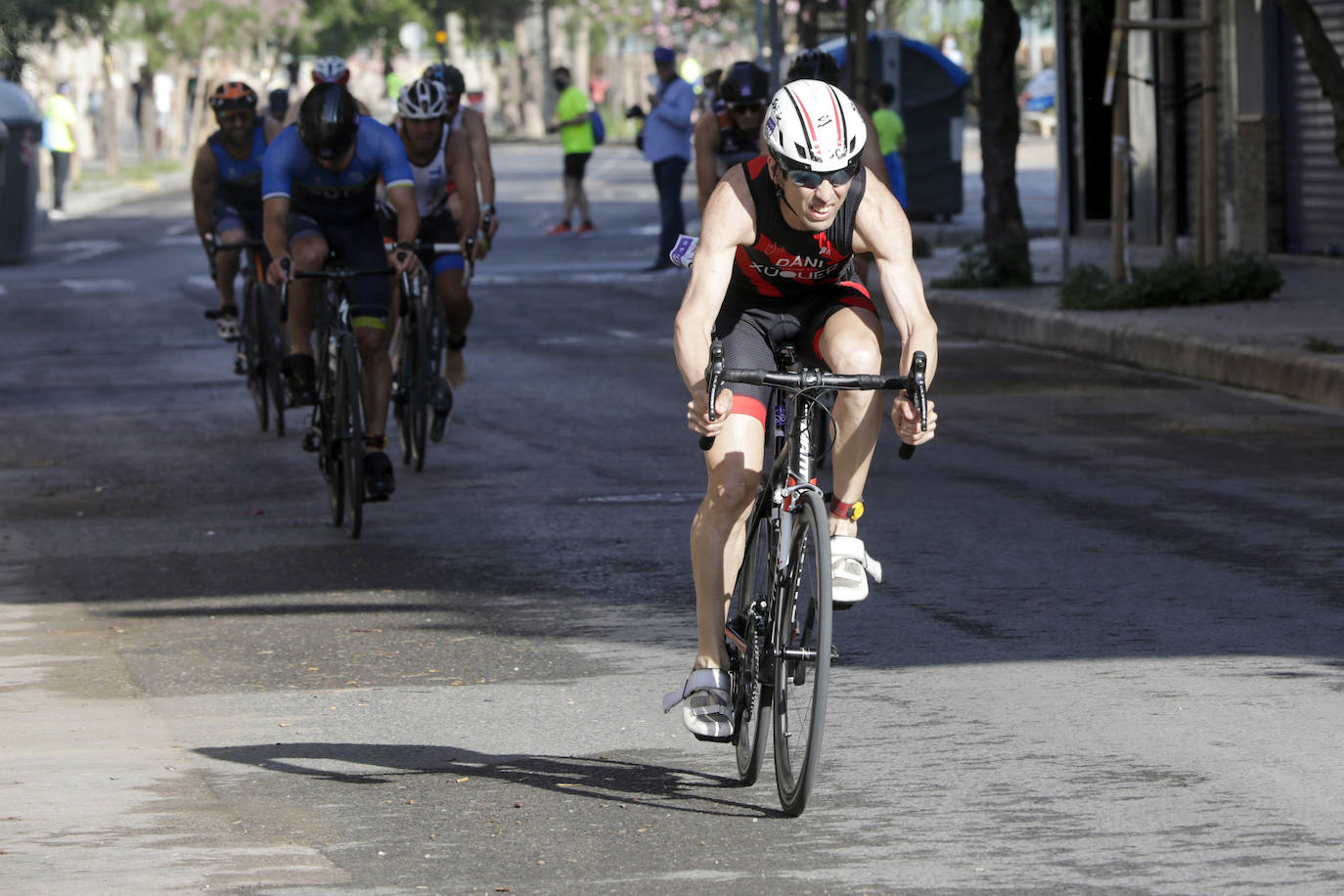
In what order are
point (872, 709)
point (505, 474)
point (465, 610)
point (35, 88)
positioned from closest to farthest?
point (872, 709) < point (465, 610) < point (505, 474) < point (35, 88)

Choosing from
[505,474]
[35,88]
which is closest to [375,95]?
[35,88]

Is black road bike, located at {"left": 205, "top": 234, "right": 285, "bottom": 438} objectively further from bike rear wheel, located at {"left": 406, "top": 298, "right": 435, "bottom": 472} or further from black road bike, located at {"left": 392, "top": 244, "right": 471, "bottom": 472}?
bike rear wheel, located at {"left": 406, "top": 298, "right": 435, "bottom": 472}

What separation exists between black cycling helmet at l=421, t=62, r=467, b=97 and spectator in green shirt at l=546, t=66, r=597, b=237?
16.8 metres

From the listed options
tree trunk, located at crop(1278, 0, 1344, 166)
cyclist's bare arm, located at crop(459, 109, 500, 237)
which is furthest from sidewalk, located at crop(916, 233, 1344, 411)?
cyclist's bare arm, located at crop(459, 109, 500, 237)

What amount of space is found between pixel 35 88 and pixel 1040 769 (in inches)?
1913

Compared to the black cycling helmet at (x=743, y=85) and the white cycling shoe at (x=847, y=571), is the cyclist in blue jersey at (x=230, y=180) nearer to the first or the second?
the black cycling helmet at (x=743, y=85)

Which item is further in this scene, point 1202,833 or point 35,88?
point 35,88

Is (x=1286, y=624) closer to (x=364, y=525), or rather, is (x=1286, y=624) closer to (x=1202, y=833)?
(x=1202, y=833)

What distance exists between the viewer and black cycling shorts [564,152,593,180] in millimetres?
30594

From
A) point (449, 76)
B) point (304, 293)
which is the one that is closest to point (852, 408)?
point (304, 293)

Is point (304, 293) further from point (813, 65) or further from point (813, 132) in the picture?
point (813, 132)

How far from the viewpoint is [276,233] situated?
9.87 metres

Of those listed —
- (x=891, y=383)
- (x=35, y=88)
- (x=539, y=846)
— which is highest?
(x=35, y=88)

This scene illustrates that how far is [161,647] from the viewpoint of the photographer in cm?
771
